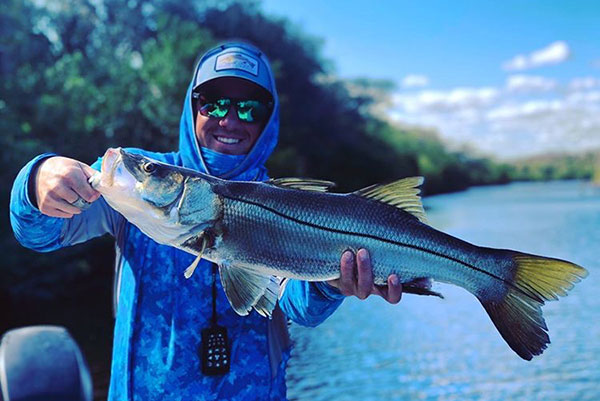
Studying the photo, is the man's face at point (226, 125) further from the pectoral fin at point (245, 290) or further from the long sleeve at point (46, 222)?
the pectoral fin at point (245, 290)

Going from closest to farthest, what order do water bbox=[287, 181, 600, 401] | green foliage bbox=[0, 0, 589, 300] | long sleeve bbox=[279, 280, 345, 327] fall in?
long sleeve bbox=[279, 280, 345, 327], water bbox=[287, 181, 600, 401], green foliage bbox=[0, 0, 589, 300]

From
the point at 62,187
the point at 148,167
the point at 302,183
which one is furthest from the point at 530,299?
the point at 62,187

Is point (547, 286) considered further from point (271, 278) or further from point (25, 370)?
point (25, 370)

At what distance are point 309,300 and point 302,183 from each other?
53 centimetres

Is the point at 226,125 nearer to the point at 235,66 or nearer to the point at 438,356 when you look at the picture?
the point at 235,66

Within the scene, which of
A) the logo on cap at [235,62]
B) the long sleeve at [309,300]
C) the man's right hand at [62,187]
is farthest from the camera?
the logo on cap at [235,62]

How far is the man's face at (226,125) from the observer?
3.03m

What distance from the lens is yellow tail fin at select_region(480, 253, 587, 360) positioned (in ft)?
8.32

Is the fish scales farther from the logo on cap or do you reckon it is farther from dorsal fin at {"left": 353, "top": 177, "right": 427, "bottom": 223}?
the logo on cap

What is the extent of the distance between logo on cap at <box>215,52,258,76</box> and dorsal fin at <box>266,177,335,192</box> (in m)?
0.73

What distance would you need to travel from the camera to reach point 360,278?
8.20ft

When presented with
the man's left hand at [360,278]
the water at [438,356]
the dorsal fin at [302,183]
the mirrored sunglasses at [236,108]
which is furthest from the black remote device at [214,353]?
the water at [438,356]

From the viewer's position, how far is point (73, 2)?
34.0 meters

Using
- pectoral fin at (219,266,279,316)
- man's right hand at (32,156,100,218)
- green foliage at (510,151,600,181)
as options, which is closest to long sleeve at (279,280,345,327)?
pectoral fin at (219,266,279,316)
